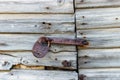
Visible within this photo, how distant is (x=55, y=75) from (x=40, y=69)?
0.35 ft

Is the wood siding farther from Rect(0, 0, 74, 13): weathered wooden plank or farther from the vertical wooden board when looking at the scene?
the vertical wooden board

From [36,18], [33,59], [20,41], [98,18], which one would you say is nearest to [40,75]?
[33,59]

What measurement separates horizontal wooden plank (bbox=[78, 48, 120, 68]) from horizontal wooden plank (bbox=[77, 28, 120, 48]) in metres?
0.04

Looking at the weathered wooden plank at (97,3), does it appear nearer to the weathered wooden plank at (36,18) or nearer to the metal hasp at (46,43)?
the weathered wooden plank at (36,18)

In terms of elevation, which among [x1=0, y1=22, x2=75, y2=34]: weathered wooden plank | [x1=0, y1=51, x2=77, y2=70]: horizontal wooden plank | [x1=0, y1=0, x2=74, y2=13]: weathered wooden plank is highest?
[x1=0, y1=0, x2=74, y2=13]: weathered wooden plank

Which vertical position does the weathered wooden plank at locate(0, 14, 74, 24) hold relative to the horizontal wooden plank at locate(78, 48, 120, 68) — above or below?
above

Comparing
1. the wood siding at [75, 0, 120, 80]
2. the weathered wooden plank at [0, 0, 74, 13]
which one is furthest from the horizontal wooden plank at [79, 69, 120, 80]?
the weathered wooden plank at [0, 0, 74, 13]

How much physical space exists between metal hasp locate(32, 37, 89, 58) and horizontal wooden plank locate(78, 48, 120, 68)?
2.8 inches

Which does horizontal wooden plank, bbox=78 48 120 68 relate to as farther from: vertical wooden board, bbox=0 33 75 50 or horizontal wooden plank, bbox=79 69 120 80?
vertical wooden board, bbox=0 33 75 50

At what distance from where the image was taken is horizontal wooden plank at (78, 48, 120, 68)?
1.75m

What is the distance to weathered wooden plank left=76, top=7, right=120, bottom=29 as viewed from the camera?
174 centimetres

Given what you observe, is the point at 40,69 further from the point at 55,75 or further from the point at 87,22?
the point at 87,22

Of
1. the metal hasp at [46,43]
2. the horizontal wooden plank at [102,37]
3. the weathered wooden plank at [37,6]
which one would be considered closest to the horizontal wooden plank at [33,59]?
the metal hasp at [46,43]

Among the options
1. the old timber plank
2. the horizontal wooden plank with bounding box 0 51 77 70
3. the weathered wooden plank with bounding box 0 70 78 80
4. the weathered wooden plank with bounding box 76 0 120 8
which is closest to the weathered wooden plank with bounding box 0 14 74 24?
the old timber plank
